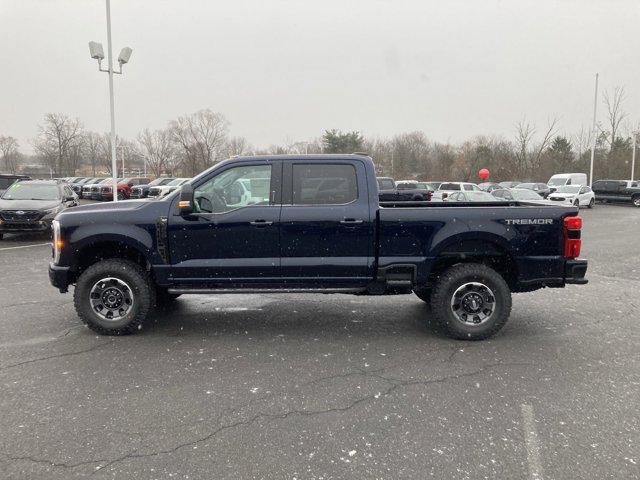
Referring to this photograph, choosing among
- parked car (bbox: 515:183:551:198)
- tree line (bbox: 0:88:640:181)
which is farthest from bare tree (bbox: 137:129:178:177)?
parked car (bbox: 515:183:551:198)

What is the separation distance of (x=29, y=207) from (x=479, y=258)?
481 inches

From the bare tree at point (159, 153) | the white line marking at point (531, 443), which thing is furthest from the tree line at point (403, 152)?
the white line marking at point (531, 443)

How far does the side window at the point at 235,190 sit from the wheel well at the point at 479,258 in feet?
6.63

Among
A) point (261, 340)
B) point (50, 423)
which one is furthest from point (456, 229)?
point (50, 423)

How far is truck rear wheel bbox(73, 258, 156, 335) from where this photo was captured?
5305 mm

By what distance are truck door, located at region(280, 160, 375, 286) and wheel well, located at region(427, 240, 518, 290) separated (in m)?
0.81

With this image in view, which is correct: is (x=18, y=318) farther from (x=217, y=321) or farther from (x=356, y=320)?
(x=356, y=320)

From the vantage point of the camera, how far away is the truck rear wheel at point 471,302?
520cm

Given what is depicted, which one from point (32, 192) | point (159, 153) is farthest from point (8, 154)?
point (32, 192)

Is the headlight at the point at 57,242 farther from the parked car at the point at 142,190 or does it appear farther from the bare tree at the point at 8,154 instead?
the bare tree at the point at 8,154

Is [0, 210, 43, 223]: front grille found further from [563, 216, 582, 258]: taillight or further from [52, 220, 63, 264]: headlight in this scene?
[563, 216, 582, 258]: taillight

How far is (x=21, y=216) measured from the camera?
13078 millimetres

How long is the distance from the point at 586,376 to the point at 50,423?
14.1 feet

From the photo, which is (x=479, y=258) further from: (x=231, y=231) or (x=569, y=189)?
(x=569, y=189)
